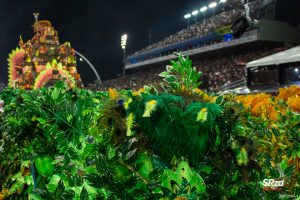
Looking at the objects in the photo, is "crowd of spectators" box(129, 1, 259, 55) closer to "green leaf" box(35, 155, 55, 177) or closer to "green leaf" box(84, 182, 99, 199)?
"green leaf" box(35, 155, 55, 177)

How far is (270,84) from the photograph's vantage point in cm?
1795

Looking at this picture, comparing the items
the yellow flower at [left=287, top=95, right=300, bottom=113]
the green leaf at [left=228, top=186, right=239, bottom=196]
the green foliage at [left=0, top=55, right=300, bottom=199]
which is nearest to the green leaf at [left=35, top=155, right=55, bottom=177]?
the green foliage at [left=0, top=55, right=300, bottom=199]

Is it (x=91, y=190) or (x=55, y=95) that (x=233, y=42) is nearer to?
(x=55, y=95)

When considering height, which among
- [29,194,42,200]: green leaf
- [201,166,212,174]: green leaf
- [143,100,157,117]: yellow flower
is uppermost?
[143,100,157,117]: yellow flower

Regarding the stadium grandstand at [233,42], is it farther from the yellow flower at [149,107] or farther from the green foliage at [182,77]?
the yellow flower at [149,107]

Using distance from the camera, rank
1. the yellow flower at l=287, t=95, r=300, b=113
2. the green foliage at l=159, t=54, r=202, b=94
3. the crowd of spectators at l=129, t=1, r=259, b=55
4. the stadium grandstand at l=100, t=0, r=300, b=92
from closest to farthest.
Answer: the green foliage at l=159, t=54, r=202, b=94 → the yellow flower at l=287, t=95, r=300, b=113 → the stadium grandstand at l=100, t=0, r=300, b=92 → the crowd of spectators at l=129, t=1, r=259, b=55

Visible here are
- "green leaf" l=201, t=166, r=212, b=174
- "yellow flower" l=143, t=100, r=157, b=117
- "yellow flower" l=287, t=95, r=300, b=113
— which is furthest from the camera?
"yellow flower" l=287, t=95, r=300, b=113

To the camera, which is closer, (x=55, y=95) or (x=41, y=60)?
(x=55, y=95)

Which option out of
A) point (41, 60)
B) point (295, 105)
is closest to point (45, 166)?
point (295, 105)

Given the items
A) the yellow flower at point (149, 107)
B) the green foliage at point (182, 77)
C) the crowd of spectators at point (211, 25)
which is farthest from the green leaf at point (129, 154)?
the crowd of spectators at point (211, 25)

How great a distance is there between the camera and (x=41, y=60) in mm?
25156

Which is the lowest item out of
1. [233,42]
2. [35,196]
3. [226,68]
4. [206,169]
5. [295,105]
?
[35,196]

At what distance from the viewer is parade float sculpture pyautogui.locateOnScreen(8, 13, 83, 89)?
2392cm

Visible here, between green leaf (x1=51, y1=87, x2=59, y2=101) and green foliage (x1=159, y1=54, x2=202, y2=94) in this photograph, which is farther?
green leaf (x1=51, y1=87, x2=59, y2=101)
